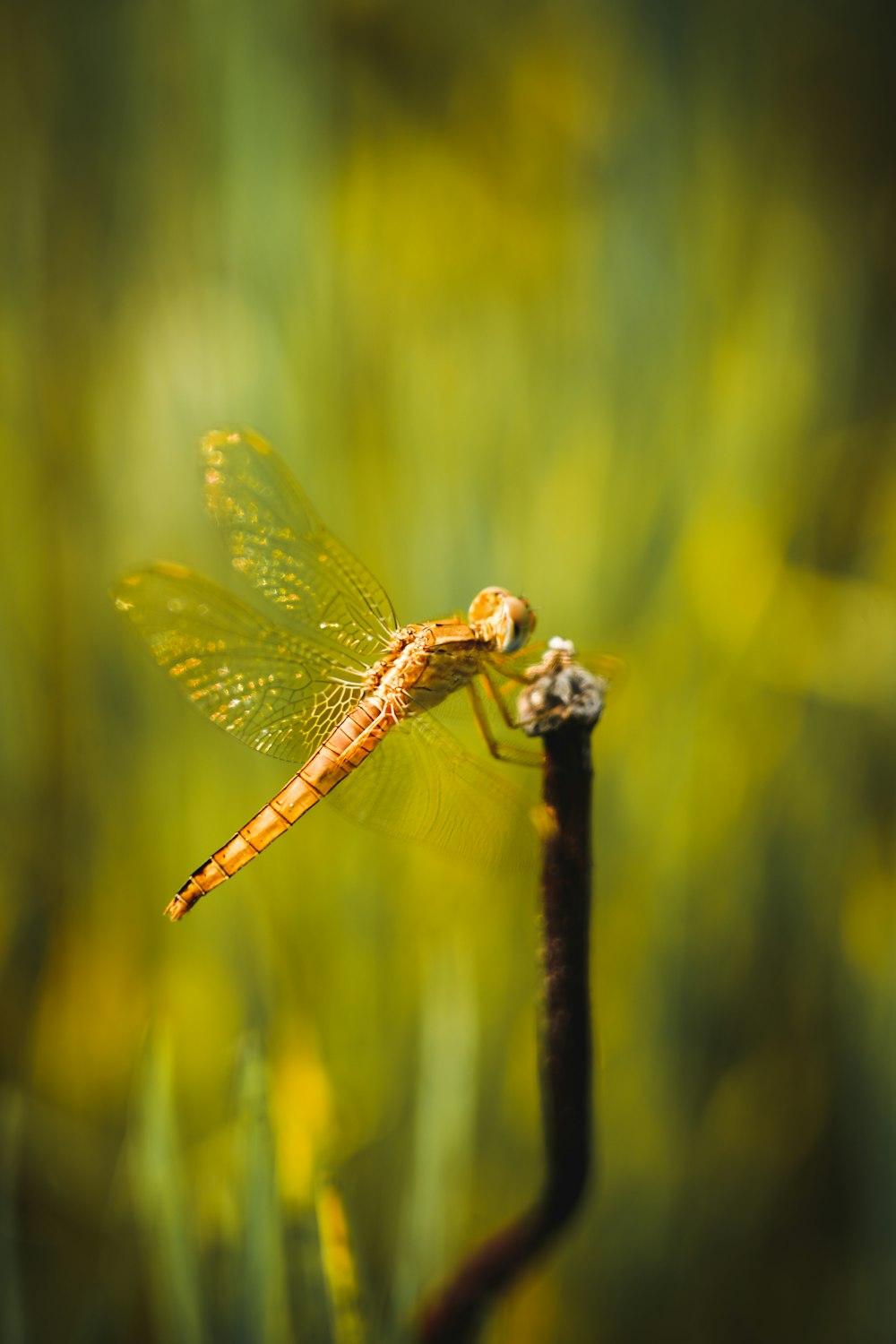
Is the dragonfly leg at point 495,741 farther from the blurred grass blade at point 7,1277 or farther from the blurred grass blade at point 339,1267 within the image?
the blurred grass blade at point 7,1277

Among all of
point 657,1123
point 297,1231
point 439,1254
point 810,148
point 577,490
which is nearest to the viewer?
point 297,1231

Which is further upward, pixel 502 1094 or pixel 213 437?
pixel 213 437

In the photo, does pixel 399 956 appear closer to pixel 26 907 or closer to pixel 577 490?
pixel 26 907

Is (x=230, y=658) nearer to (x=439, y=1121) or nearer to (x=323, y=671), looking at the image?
(x=323, y=671)

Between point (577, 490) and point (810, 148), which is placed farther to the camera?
point (810, 148)

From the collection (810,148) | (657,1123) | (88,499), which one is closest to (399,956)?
(657,1123)

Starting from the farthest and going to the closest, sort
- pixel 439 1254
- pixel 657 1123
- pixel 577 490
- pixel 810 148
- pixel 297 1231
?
pixel 810 148 < pixel 577 490 < pixel 657 1123 < pixel 439 1254 < pixel 297 1231
